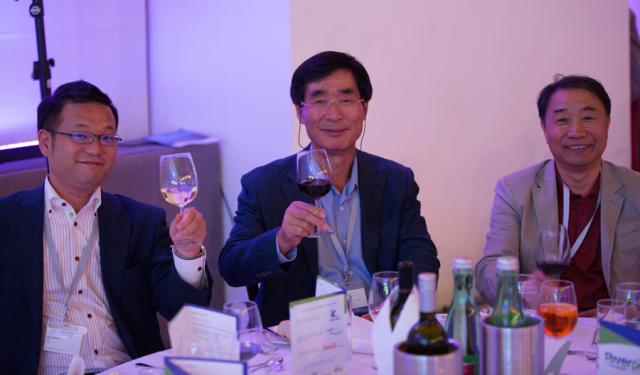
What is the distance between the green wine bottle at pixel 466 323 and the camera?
1750 mm

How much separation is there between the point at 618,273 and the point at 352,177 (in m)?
1.09

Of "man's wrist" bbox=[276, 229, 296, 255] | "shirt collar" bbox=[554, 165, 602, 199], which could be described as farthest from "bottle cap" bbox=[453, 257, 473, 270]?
"shirt collar" bbox=[554, 165, 602, 199]

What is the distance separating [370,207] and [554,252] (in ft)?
2.63

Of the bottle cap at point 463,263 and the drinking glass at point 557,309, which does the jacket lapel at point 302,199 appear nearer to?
the drinking glass at point 557,309

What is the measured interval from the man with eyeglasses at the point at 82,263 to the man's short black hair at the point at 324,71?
0.69 meters

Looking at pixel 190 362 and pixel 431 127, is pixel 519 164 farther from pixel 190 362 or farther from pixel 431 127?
pixel 190 362

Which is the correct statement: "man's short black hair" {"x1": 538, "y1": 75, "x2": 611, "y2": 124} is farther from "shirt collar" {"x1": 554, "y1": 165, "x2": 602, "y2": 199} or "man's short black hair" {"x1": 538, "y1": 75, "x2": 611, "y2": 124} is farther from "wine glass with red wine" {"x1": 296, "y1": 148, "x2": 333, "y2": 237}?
"wine glass with red wine" {"x1": 296, "y1": 148, "x2": 333, "y2": 237}

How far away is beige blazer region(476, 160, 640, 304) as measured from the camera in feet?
10.6

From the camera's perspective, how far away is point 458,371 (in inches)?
63.1

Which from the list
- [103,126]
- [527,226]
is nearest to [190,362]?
[103,126]

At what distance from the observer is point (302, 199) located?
3055 millimetres

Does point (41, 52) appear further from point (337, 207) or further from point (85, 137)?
point (337, 207)

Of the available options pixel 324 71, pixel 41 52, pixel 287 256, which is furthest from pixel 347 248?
pixel 41 52

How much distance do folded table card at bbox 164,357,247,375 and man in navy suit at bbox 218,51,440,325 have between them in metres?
1.25
